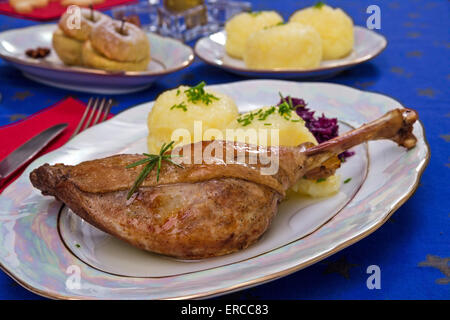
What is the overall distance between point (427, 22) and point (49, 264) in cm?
402

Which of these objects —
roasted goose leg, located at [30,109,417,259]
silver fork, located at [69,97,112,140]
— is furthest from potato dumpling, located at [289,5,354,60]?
roasted goose leg, located at [30,109,417,259]

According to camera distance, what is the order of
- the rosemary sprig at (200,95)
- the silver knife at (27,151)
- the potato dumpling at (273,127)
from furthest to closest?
1. the rosemary sprig at (200,95)
2. the silver knife at (27,151)
3. the potato dumpling at (273,127)

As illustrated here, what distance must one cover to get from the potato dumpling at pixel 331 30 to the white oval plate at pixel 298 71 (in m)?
0.06

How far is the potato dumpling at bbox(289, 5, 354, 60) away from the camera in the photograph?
3.67 m

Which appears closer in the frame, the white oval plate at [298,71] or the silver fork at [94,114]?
the silver fork at [94,114]

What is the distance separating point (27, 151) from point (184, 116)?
2.69 ft

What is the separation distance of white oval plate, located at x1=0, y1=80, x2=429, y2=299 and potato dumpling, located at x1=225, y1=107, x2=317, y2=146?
26 centimetres

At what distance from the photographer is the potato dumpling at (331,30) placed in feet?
12.0

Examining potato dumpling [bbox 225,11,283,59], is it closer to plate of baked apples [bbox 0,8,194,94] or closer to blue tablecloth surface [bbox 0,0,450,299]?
blue tablecloth surface [bbox 0,0,450,299]

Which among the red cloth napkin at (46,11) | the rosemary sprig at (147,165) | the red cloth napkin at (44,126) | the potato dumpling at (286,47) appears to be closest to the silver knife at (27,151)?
the red cloth napkin at (44,126)

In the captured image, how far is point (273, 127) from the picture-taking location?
90.7 inches

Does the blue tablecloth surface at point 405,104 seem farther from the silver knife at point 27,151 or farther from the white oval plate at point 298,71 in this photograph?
the silver knife at point 27,151
